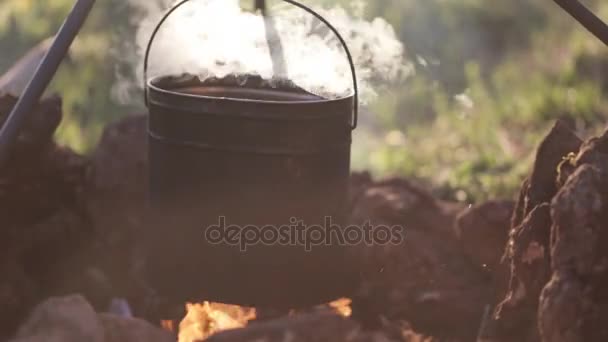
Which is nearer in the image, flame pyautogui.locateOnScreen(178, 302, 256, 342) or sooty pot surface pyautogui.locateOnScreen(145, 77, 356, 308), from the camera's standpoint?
sooty pot surface pyautogui.locateOnScreen(145, 77, 356, 308)

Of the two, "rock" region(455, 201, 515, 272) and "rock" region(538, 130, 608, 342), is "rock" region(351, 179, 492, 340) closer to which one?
"rock" region(455, 201, 515, 272)

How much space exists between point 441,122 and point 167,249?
3.24m

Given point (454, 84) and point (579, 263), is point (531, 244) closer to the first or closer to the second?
point (579, 263)

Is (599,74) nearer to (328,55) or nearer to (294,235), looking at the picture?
(328,55)

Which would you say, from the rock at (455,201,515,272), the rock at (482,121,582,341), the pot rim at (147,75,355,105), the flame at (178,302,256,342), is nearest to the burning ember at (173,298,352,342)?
the flame at (178,302,256,342)

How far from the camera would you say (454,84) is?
6938 millimetres

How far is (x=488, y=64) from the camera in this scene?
7.17 meters

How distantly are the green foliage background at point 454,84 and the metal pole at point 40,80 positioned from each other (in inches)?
102

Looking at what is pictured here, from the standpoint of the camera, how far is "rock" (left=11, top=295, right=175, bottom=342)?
3.49 m

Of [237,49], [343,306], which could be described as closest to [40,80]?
[237,49]

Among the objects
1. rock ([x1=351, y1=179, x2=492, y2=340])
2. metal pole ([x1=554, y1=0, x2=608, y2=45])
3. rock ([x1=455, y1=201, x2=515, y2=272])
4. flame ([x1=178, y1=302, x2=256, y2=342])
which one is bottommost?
flame ([x1=178, y1=302, x2=256, y2=342])

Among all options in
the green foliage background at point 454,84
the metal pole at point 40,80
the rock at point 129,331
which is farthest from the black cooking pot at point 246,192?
the green foliage background at point 454,84

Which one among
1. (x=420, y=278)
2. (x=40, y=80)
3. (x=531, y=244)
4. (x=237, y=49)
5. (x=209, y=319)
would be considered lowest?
(x=209, y=319)

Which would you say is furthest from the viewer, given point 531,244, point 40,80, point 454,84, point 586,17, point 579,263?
point 454,84
